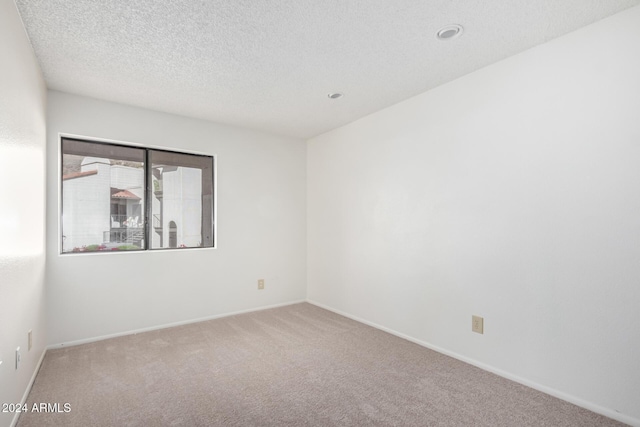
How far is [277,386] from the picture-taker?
7.49 feet

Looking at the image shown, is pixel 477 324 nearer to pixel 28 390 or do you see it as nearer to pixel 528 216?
pixel 528 216

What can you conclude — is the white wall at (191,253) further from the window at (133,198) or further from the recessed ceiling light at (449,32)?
the recessed ceiling light at (449,32)

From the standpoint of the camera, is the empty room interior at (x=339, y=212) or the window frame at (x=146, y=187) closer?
the empty room interior at (x=339, y=212)

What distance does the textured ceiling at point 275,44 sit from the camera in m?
1.87

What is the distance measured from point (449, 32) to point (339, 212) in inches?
95.2

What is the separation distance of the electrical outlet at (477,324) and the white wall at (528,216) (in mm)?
43

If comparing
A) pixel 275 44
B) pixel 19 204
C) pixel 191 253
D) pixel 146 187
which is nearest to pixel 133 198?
pixel 146 187

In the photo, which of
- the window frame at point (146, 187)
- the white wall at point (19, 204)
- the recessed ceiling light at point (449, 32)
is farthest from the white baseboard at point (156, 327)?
the recessed ceiling light at point (449, 32)

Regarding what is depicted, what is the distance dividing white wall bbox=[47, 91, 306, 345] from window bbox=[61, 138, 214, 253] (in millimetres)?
135

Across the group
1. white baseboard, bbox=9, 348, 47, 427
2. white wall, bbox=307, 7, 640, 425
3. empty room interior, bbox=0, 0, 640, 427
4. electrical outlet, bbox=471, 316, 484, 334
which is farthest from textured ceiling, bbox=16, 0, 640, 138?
white baseboard, bbox=9, 348, 47, 427

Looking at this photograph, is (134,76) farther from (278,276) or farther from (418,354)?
(418,354)

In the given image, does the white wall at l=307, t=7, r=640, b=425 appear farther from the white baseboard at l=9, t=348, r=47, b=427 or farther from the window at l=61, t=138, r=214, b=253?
the white baseboard at l=9, t=348, r=47, b=427

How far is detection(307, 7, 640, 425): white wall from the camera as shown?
1921 millimetres

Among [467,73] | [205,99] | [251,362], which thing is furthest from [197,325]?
[467,73]
